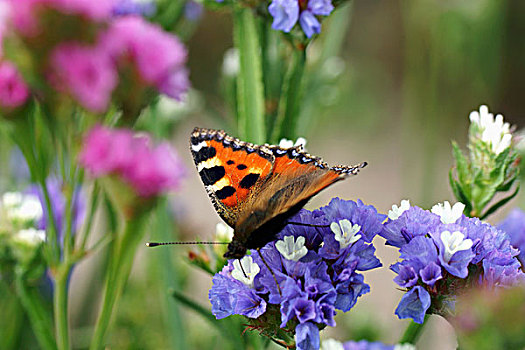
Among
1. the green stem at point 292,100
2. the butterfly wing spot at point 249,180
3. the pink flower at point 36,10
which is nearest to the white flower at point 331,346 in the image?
the butterfly wing spot at point 249,180

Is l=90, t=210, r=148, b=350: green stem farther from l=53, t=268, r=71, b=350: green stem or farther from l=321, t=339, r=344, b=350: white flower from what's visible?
l=321, t=339, r=344, b=350: white flower

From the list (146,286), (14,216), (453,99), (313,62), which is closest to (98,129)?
(14,216)

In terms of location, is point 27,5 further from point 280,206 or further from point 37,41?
point 280,206

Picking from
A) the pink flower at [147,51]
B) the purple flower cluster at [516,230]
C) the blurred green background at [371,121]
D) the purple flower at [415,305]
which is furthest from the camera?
the blurred green background at [371,121]

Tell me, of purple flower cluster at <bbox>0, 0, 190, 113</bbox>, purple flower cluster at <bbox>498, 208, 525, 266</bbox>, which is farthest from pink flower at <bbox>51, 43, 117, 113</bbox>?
purple flower cluster at <bbox>498, 208, 525, 266</bbox>

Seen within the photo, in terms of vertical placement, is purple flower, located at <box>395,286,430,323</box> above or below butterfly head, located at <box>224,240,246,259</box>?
above

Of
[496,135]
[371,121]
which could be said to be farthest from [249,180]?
[371,121]

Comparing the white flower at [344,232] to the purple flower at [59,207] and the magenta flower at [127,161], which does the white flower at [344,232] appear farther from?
the purple flower at [59,207]
